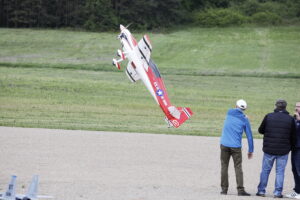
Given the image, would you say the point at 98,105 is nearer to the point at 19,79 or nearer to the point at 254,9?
the point at 19,79

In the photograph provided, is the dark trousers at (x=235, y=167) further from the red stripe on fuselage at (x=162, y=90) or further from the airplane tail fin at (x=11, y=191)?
the red stripe on fuselage at (x=162, y=90)

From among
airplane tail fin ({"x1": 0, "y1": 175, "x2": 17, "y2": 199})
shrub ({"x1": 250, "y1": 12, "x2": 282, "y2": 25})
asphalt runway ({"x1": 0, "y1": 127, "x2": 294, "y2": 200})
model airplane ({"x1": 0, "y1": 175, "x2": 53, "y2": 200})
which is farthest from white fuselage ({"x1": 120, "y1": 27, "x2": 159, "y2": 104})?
shrub ({"x1": 250, "y1": 12, "x2": 282, "y2": 25})

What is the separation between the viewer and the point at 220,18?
221 feet

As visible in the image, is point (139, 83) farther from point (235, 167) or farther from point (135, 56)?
point (235, 167)

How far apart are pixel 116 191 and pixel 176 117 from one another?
37.9ft

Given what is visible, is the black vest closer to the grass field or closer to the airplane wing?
the grass field

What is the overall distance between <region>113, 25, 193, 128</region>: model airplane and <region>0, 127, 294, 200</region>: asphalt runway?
3.07m

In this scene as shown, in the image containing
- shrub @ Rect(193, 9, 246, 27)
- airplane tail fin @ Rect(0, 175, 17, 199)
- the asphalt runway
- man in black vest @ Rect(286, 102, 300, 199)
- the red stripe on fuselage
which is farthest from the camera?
shrub @ Rect(193, 9, 246, 27)

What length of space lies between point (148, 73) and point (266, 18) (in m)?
43.8

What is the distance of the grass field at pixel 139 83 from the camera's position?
1054 inches

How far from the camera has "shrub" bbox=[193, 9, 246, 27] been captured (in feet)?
219

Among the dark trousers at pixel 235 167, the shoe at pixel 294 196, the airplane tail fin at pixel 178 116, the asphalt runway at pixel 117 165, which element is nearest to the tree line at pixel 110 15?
the airplane tail fin at pixel 178 116

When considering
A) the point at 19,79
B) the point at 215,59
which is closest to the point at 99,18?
the point at 215,59

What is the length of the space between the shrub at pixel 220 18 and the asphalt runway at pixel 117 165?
46514mm
